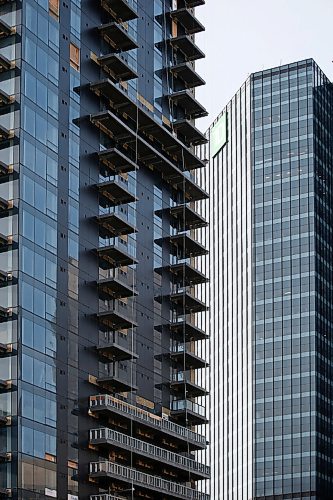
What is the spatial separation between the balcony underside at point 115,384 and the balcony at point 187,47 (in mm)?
41231

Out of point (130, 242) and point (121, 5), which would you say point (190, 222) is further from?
point (121, 5)

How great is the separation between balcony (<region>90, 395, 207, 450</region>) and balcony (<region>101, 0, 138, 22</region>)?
126 feet

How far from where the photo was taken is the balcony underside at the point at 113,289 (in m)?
123

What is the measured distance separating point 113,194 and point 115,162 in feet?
11.1

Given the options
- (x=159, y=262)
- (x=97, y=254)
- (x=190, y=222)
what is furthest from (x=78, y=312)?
(x=190, y=222)

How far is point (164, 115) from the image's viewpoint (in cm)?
14425

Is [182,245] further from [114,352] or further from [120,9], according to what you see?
[120,9]

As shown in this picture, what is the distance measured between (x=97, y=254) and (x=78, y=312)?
714 centimetres

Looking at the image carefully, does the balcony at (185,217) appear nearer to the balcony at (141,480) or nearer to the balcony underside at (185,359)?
the balcony underside at (185,359)

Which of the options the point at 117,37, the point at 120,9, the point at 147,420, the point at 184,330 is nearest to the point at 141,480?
the point at 147,420

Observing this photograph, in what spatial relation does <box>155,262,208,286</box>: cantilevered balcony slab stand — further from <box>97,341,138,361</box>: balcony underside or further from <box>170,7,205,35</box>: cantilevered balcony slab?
<box>170,7,205,35</box>: cantilevered balcony slab

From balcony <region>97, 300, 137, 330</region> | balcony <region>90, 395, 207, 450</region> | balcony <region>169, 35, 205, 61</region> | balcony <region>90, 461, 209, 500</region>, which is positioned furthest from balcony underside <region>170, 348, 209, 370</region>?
balcony <region>169, 35, 205, 61</region>

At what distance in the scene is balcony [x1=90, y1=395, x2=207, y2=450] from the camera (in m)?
119

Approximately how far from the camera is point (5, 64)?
115062mm
